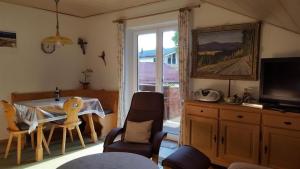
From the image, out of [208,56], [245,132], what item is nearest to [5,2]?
[208,56]

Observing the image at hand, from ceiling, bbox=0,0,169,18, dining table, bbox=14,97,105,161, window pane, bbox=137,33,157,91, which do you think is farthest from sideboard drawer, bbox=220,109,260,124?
dining table, bbox=14,97,105,161

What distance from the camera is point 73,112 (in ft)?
12.4

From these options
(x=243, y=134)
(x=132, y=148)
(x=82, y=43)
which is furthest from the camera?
(x=82, y=43)

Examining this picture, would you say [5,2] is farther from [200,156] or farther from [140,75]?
[200,156]

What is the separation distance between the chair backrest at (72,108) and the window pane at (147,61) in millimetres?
1465

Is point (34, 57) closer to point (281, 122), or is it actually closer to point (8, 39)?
point (8, 39)

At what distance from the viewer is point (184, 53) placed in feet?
12.7

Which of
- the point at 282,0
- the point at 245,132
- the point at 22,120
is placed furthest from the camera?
the point at 22,120

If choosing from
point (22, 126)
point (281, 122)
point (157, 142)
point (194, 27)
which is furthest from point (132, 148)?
point (194, 27)

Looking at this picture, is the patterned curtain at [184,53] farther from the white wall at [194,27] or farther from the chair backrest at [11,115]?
the chair backrest at [11,115]

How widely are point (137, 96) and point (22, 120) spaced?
5.93ft

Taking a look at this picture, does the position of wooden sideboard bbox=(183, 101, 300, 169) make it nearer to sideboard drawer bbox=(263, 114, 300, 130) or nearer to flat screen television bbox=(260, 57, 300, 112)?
sideboard drawer bbox=(263, 114, 300, 130)

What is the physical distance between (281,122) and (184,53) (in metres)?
1.76

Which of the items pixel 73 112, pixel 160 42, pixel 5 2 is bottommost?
pixel 73 112
